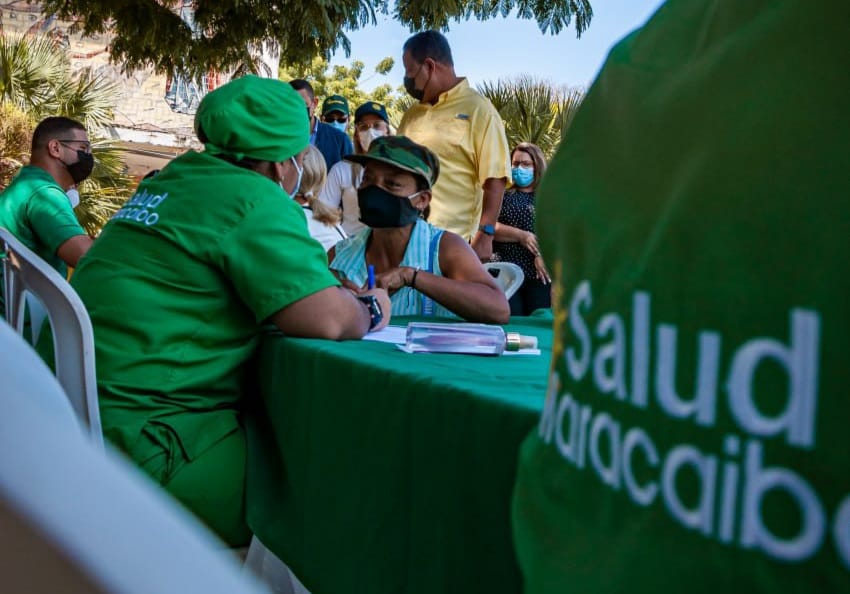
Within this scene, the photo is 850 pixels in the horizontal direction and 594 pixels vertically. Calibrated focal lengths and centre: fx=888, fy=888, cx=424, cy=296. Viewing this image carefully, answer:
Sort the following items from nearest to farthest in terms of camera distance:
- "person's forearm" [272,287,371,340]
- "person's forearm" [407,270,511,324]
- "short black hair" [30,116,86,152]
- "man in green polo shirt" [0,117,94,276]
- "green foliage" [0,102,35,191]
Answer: "person's forearm" [272,287,371,340] → "person's forearm" [407,270,511,324] → "man in green polo shirt" [0,117,94,276] → "short black hair" [30,116,86,152] → "green foliage" [0,102,35,191]

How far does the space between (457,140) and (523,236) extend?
1.14 metres

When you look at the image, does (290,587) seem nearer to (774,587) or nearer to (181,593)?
(774,587)

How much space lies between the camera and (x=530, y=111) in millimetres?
14406

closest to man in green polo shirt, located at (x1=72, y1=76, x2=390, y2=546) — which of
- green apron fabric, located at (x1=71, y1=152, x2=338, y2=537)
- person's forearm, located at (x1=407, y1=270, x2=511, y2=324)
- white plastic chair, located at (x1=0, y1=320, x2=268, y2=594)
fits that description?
green apron fabric, located at (x1=71, y1=152, x2=338, y2=537)

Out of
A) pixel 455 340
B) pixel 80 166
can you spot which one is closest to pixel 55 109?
pixel 80 166

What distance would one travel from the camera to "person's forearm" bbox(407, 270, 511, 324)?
2.74 m

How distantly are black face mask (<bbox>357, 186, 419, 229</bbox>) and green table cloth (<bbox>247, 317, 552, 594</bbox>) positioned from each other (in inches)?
A: 33.1

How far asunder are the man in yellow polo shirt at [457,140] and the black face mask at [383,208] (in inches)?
50.4

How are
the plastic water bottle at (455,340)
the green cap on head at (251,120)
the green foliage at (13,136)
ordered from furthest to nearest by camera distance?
the green foliage at (13,136), the green cap on head at (251,120), the plastic water bottle at (455,340)

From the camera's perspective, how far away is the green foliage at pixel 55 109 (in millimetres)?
10492

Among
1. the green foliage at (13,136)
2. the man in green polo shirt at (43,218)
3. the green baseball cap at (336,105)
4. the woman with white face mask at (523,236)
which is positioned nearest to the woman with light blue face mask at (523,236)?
the woman with white face mask at (523,236)

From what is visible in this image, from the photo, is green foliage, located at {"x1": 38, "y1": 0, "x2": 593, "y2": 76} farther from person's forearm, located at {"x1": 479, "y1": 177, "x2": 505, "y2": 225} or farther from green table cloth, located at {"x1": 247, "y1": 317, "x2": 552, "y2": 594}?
green table cloth, located at {"x1": 247, "y1": 317, "x2": 552, "y2": 594}

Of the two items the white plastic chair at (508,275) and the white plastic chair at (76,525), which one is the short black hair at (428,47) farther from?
the white plastic chair at (76,525)

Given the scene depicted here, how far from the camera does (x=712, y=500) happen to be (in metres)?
0.53
